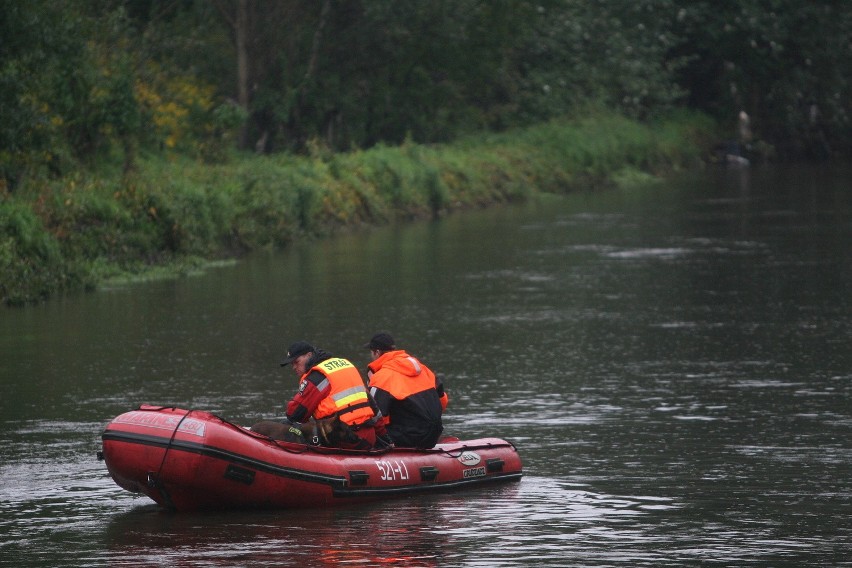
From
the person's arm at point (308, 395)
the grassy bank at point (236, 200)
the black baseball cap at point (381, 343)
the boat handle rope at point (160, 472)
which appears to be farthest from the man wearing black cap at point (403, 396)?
the grassy bank at point (236, 200)

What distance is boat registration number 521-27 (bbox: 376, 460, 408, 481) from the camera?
13.8 metres

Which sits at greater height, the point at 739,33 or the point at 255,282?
the point at 739,33

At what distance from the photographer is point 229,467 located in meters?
13.1

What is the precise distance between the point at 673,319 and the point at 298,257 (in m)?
10.6

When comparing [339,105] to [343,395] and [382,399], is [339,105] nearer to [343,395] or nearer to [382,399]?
[382,399]

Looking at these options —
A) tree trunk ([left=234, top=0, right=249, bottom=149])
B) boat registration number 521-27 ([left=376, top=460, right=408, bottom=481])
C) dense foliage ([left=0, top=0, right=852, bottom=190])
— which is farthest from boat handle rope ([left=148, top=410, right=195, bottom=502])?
tree trunk ([left=234, top=0, right=249, bottom=149])

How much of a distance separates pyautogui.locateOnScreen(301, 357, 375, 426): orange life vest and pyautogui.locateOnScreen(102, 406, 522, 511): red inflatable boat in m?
0.30

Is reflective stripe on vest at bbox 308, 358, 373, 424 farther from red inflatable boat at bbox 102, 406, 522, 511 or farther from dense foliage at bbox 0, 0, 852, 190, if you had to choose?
dense foliage at bbox 0, 0, 852, 190

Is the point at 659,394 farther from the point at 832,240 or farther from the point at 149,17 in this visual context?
the point at 149,17

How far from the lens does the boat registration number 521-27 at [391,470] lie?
13.8 metres

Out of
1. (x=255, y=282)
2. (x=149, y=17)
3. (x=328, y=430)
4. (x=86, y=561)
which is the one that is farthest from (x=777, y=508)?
(x=149, y=17)

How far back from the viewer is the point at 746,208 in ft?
150

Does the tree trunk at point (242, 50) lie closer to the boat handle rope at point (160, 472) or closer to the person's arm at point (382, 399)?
the person's arm at point (382, 399)

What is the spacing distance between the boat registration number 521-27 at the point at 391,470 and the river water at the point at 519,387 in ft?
0.88
